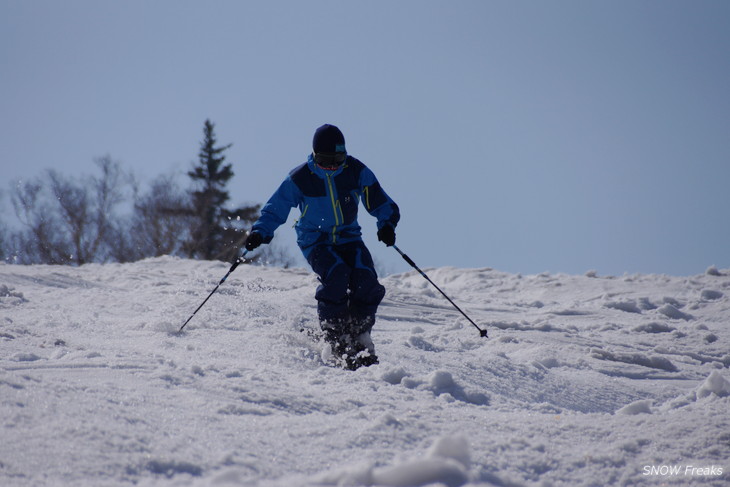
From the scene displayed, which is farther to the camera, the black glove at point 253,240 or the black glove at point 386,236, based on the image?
the black glove at point 386,236

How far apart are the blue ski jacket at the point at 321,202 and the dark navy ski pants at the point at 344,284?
13 centimetres

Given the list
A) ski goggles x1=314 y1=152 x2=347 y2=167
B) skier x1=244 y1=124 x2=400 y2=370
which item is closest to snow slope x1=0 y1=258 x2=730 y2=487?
skier x1=244 y1=124 x2=400 y2=370

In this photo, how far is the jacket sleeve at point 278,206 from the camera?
5480 mm

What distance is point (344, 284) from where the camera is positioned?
5219mm

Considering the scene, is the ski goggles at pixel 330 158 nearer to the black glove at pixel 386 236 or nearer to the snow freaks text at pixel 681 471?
the black glove at pixel 386 236

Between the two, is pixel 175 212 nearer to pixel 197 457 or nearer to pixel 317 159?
pixel 317 159

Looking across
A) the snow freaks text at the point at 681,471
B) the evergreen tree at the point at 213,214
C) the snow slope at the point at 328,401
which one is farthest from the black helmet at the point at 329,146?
the evergreen tree at the point at 213,214

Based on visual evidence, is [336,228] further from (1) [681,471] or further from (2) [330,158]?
(1) [681,471]

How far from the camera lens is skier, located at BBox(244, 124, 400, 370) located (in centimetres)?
522

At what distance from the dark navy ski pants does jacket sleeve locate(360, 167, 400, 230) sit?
39cm

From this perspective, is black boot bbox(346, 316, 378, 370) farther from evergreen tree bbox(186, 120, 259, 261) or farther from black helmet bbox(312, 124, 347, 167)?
evergreen tree bbox(186, 120, 259, 261)

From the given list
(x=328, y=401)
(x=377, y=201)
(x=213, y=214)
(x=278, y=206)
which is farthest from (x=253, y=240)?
(x=213, y=214)

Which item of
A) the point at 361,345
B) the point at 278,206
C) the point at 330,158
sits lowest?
the point at 361,345

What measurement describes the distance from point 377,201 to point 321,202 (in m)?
0.54
